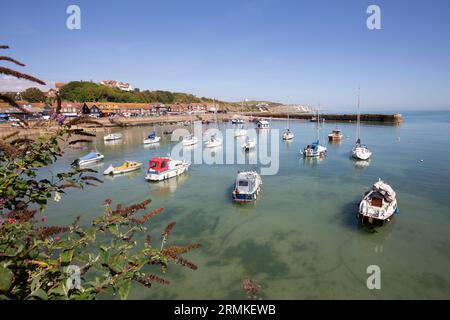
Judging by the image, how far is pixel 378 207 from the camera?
17.6 metres

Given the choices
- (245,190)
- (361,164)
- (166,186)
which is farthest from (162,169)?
(361,164)

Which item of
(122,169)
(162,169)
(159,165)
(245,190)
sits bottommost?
(245,190)

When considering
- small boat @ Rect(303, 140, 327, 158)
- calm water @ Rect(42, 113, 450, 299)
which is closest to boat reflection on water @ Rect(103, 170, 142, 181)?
calm water @ Rect(42, 113, 450, 299)

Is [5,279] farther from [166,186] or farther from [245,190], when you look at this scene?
[166,186]

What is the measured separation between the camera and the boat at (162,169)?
29125mm

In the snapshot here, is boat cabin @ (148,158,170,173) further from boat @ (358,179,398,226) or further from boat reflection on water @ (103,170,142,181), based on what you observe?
boat @ (358,179,398,226)

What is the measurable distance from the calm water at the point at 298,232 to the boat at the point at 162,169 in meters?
0.92

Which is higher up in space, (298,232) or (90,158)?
(90,158)

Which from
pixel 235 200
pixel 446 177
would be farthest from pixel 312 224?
pixel 446 177

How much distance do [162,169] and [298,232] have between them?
17.5m

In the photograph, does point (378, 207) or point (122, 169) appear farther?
point (122, 169)

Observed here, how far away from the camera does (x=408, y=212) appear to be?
2017 cm
